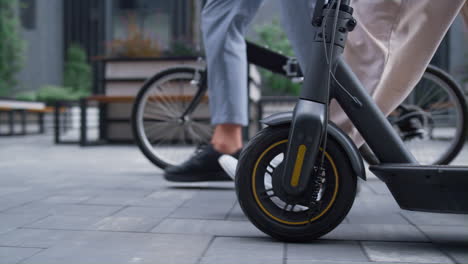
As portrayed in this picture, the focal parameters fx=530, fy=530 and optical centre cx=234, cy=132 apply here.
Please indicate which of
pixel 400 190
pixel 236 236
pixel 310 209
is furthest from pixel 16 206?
pixel 400 190

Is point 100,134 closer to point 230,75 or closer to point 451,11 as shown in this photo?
point 230,75

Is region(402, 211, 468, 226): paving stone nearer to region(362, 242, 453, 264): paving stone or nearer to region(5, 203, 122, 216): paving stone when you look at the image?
region(362, 242, 453, 264): paving stone

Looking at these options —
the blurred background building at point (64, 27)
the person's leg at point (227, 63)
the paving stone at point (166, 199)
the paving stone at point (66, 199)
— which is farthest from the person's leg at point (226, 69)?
the blurred background building at point (64, 27)

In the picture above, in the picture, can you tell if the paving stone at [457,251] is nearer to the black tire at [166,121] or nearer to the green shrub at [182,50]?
the black tire at [166,121]

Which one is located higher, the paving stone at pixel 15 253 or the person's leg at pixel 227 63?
the person's leg at pixel 227 63

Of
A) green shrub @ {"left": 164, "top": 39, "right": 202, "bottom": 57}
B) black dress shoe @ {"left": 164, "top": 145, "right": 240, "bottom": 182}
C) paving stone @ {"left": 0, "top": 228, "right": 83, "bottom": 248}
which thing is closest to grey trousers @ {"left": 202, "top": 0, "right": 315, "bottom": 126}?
black dress shoe @ {"left": 164, "top": 145, "right": 240, "bottom": 182}

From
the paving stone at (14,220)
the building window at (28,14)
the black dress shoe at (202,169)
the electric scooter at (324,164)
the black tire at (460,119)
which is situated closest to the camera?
the electric scooter at (324,164)

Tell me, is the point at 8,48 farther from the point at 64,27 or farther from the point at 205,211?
the point at 205,211

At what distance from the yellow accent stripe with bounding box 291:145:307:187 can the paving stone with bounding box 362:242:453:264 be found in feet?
0.94

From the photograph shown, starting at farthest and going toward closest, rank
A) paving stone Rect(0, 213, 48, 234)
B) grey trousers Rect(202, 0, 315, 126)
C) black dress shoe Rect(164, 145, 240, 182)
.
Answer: black dress shoe Rect(164, 145, 240, 182)
grey trousers Rect(202, 0, 315, 126)
paving stone Rect(0, 213, 48, 234)

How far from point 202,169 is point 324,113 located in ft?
4.19

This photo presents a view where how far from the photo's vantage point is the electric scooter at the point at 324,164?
152 cm

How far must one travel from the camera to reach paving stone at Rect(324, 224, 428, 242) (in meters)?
1.70

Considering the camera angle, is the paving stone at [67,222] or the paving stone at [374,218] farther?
the paving stone at [374,218]
